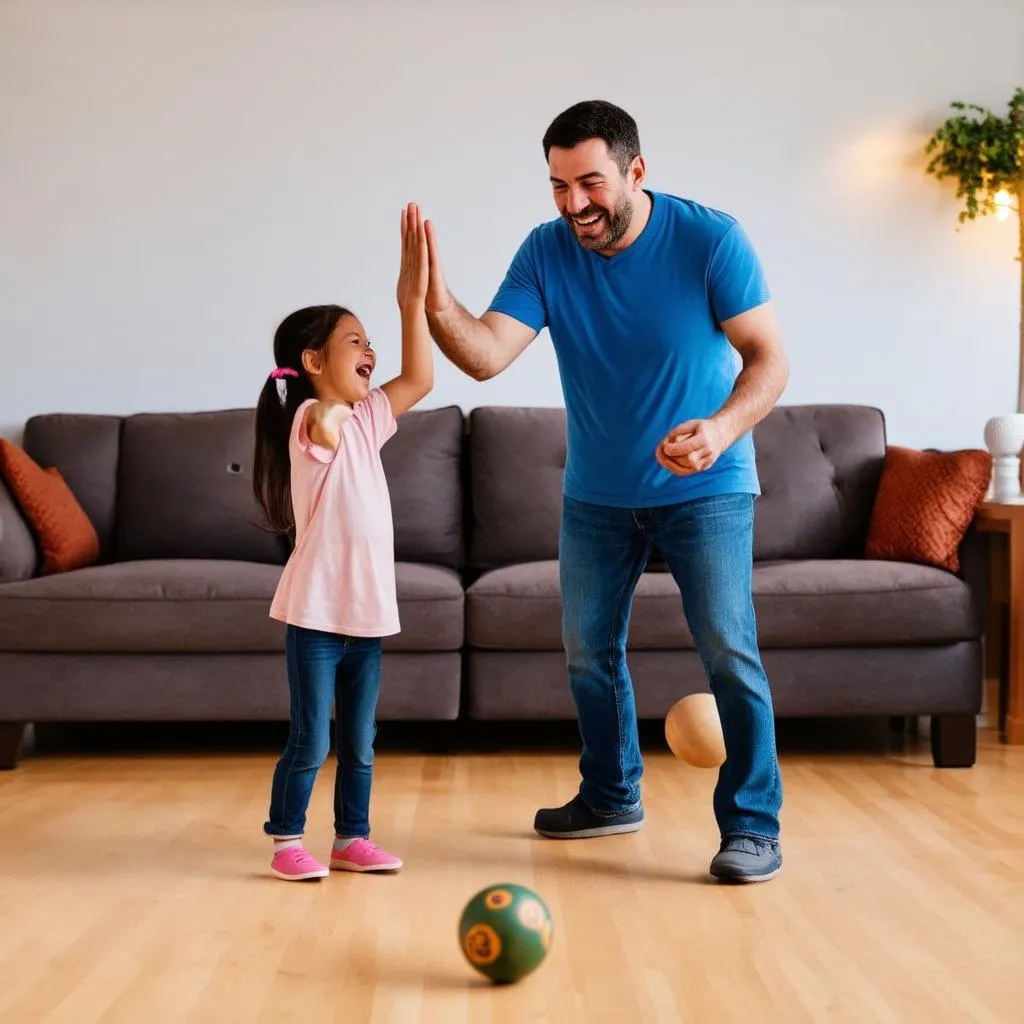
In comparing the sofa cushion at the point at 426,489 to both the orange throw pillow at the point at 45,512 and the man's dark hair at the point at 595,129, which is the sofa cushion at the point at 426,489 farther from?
the man's dark hair at the point at 595,129

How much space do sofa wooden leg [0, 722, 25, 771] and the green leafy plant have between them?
3094 millimetres

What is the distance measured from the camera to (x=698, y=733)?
2.69m

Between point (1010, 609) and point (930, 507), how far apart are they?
0.36 meters

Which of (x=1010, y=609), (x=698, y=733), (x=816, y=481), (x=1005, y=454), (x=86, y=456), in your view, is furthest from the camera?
(x=86, y=456)

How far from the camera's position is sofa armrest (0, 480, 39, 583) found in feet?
11.7

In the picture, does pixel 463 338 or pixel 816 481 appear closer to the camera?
pixel 463 338

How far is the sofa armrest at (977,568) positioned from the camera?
3447mm

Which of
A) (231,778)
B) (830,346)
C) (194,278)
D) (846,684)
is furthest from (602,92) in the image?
(231,778)

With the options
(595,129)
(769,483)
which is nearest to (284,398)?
(595,129)

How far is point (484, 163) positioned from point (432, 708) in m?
1.83

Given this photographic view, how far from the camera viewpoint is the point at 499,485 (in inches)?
157

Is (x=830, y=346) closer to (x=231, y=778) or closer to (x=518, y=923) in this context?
(x=231, y=778)

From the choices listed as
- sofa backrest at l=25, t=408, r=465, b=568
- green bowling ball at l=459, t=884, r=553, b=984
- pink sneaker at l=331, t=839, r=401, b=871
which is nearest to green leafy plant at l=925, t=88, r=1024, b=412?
sofa backrest at l=25, t=408, r=465, b=568

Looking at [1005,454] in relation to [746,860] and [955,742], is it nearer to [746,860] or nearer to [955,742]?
[955,742]
